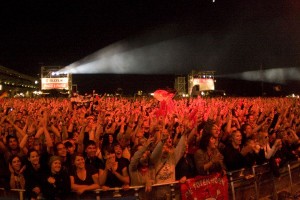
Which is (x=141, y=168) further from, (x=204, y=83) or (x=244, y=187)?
(x=204, y=83)

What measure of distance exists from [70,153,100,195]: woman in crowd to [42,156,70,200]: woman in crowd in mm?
174

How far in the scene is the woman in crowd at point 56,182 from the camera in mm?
4848

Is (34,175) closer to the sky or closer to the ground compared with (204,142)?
closer to the ground

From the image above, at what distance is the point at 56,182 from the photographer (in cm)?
495

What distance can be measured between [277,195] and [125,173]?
2756 millimetres

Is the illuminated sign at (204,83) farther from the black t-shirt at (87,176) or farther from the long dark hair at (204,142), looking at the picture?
the black t-shirt at (87,176)

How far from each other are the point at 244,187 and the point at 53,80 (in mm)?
40078

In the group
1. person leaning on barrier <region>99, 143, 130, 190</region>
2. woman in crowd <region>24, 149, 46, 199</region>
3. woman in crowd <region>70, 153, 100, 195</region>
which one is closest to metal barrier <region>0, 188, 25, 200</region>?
woman in crowd <region>24, 149, 46, 199</region>

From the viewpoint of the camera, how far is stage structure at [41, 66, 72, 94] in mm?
43688

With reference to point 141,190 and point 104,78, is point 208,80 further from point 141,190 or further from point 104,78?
point 141,190

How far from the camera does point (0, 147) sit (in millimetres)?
6629

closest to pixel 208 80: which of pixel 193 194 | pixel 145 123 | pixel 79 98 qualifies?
pixel 79 98

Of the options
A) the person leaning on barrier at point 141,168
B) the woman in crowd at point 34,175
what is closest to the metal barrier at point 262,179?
the person leaning on barrier at point 141,168

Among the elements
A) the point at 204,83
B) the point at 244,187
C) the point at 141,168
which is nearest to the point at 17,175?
the point at 141,168
